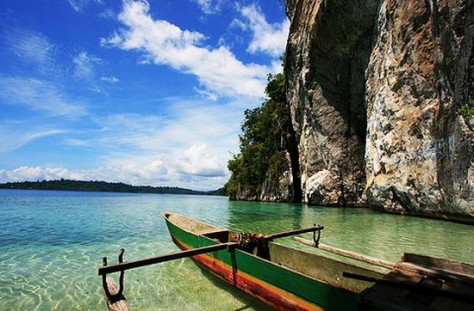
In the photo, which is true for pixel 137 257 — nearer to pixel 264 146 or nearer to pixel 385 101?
pixel 385 101

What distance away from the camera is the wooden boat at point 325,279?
3.50 meters

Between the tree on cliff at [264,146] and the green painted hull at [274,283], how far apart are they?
35.3 metres

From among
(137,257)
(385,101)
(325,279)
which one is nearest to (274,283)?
(325,279)

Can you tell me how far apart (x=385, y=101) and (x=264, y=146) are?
2623 cm

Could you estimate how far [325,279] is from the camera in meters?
5.85

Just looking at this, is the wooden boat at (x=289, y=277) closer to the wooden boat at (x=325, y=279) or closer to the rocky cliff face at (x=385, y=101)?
the wooden boat at (x=325, y=279)

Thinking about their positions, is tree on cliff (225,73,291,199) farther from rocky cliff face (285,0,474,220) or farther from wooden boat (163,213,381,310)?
wooden boat (163,213,381,310)

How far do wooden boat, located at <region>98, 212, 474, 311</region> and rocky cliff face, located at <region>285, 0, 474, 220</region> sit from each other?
1213 cm

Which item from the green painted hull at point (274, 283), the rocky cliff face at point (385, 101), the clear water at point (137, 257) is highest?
the rocky cliff face at point (385, 101)

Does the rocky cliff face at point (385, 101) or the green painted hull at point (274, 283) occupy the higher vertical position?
the rocky cliff face at point (385, 101)

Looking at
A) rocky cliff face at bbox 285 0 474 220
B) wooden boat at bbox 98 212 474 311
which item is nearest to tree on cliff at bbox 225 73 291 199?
rocky cliff face at bbox 285 0 474 220

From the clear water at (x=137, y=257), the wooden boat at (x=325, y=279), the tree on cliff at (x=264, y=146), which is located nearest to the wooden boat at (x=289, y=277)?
the wooden boat at (x=325, y=279)

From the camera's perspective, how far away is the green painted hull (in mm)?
4350

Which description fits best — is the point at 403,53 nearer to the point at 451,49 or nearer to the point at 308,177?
the point at 451,49
